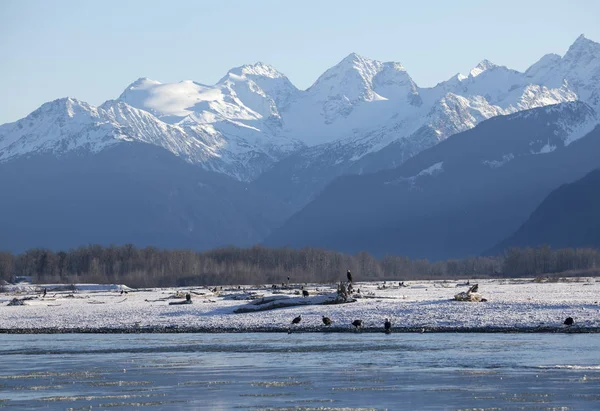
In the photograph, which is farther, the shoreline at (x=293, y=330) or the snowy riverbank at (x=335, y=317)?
the snowy riverbank at (x=335, y=317)

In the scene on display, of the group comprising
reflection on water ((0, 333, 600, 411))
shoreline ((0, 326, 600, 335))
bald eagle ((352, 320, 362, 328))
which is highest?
bald eagle ((352, 320, 362, 328))

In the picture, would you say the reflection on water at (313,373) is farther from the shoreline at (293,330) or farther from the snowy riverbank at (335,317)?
the snowy riverbank at (335,317)

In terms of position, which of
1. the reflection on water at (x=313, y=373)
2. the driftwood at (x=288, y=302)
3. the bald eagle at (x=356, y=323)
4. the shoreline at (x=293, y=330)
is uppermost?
the driftwood at (x=288, y=302)

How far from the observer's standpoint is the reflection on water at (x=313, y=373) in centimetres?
4662

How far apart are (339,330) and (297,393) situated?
3467cm

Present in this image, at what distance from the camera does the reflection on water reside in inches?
1836

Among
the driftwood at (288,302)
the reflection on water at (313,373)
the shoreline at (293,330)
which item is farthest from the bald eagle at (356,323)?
the driftwood at (288,302)

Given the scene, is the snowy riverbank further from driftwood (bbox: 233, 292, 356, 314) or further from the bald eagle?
driftwood (bbox: 233, 292, 356, 314)

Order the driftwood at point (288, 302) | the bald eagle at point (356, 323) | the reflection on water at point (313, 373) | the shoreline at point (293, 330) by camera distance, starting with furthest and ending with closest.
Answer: the driftwood at point (288, 302) < the bald eagle at point (356, 323) < the shoreline at point (293, 330) < the reflection on water at point (313, 373)

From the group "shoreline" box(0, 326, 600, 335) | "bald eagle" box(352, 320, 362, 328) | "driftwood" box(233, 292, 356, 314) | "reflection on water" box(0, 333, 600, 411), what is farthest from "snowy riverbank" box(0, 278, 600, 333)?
"reflection on water" box(0, 333, 600, 411)

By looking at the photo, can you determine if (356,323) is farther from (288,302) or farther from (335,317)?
(288,302)

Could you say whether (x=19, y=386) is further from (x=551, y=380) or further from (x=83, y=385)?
(x=551, y=380)

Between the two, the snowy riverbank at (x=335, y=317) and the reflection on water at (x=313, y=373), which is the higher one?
the snowy riverbank at (x=335, y=317)

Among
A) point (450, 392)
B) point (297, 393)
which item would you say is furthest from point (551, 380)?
point (297, 393)
